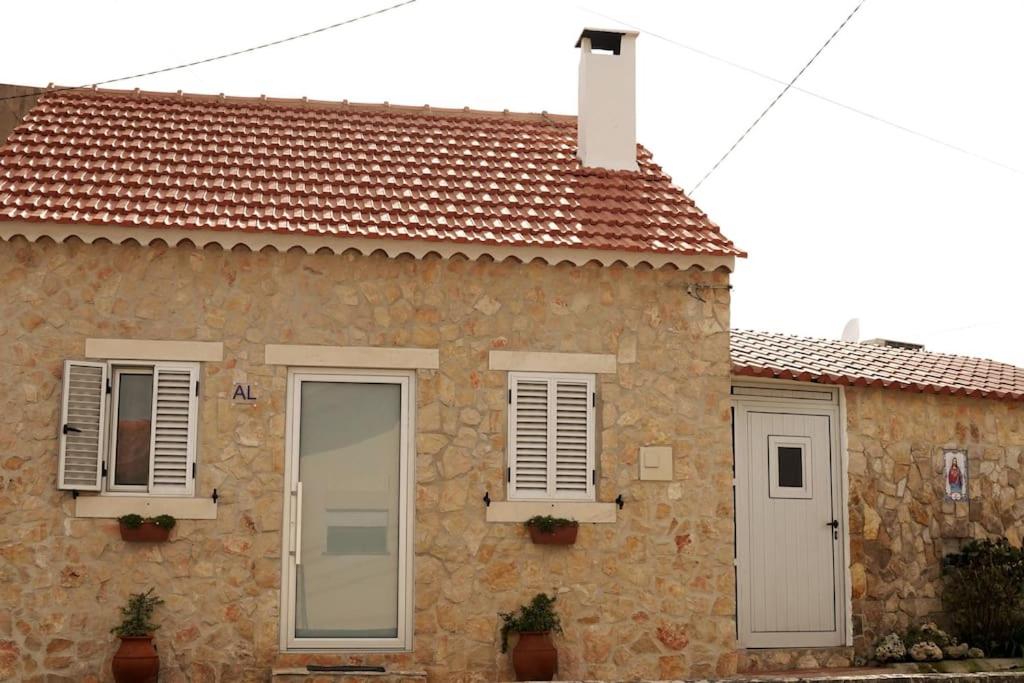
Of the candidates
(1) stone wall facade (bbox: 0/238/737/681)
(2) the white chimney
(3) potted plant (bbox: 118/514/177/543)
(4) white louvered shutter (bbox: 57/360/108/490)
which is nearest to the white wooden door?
(1) stone wall facade (bbox: 0/238/737/681)

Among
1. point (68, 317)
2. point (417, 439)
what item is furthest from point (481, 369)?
point (68, 317)

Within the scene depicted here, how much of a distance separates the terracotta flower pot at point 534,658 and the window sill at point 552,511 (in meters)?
0.98

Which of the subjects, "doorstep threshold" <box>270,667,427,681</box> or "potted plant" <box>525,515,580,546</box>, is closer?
"doorstep threshold" <box>270,667,427,681</box>

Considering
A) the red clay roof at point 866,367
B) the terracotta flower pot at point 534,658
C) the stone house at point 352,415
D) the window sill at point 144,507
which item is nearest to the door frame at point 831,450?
the red clay roof at point 866,367

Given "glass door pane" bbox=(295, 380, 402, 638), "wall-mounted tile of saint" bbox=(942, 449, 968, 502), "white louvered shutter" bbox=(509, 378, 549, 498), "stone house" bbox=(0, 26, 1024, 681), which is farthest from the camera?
"wall-mounted tile of saint" bbox=(942, 449, 968, 502)

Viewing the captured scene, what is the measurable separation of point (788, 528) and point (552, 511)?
289 centimetres

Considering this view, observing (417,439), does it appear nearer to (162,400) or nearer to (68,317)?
(162,400)

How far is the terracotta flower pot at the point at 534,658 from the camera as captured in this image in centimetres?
1117

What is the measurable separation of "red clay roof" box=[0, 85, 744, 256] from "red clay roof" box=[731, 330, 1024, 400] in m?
1.76

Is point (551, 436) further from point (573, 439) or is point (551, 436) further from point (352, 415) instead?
point (352, 415)

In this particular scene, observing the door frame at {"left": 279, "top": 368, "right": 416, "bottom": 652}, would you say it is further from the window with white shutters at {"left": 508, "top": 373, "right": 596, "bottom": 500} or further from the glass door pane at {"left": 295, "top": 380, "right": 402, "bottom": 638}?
the window with white shutters at {"left": 508, "top": 373, "right": 596, "bottom": 500}

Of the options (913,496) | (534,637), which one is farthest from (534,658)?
(913,496)

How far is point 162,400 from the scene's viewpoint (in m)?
11.3

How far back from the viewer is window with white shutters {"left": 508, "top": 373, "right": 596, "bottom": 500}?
38.4 feet
